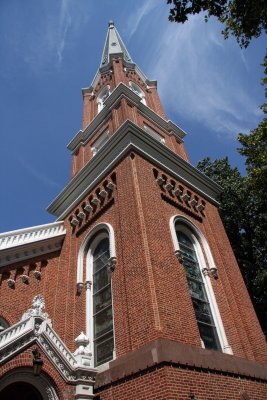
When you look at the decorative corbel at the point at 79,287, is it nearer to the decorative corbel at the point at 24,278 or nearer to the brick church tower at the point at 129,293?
the brick church tower at the point at 129,293

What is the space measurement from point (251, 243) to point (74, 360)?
15.8m

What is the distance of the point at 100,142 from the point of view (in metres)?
18.8

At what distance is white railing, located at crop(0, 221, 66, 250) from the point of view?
12570mm

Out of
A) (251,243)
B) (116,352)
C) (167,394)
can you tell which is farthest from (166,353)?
(251,243)

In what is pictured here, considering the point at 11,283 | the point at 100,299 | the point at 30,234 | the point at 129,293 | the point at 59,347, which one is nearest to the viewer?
the point at 59,347

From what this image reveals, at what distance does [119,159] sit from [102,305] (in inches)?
211

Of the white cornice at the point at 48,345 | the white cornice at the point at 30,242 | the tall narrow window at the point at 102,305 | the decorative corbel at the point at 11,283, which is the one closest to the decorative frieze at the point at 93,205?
the white cornice at the point at 30,242

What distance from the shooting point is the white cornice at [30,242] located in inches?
488

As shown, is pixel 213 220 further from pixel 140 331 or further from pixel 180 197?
pixel 140 331

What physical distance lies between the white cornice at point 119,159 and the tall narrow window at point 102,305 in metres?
3.13

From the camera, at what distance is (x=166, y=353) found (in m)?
7.49

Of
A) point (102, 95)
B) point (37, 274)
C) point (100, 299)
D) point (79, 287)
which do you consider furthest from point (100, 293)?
point (102, 95)

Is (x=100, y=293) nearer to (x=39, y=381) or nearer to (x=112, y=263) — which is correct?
(x=112, y=263)

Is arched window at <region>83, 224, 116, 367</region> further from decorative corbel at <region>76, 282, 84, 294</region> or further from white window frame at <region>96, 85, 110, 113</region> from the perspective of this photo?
white window frame at <region>96, 85, 110, 113</region>
